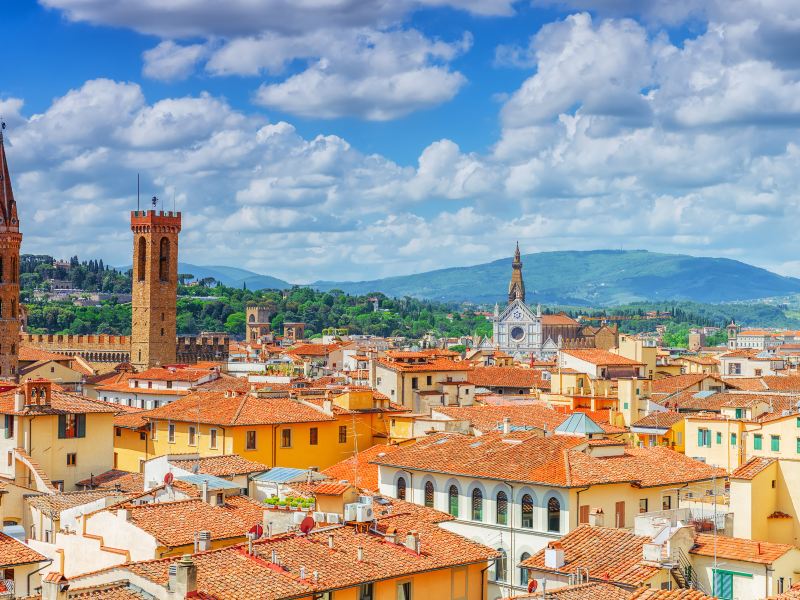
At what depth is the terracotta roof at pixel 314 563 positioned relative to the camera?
18594mm

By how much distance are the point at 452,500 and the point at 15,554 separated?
39.1ft

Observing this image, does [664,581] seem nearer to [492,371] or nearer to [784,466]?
[784,466]

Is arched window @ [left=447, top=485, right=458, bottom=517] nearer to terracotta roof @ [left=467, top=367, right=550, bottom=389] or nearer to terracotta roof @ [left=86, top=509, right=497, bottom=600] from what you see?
terracotta roof @ [left=86, top=509, right=497, bottom=600]

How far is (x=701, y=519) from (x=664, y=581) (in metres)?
6.46

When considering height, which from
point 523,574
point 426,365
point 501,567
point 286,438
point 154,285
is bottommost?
point 501,567

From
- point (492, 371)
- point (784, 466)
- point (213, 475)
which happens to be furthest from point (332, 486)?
point (492, 371)

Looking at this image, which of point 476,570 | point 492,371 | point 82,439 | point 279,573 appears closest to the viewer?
point 279,573

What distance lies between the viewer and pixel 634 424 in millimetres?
49406

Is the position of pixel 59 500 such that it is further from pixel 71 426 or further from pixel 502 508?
pixel 502 508

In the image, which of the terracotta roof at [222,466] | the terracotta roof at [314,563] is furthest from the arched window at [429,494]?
the terracotta roof at [314,563]

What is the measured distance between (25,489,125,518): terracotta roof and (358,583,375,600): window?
29.4 feet

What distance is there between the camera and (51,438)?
120 feet

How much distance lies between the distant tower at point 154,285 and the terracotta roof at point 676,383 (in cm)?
5653

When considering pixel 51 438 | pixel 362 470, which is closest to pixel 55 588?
pixel 51 438
